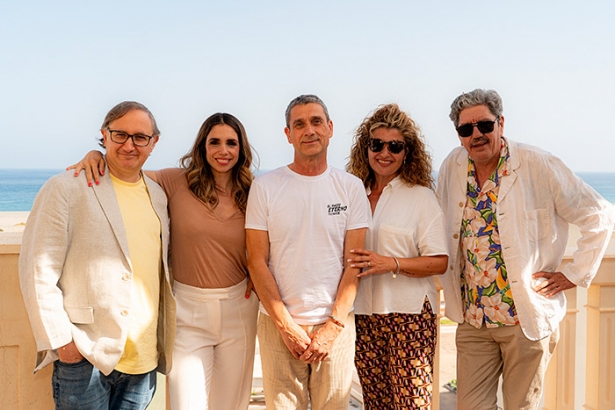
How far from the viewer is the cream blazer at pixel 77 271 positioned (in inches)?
87.2

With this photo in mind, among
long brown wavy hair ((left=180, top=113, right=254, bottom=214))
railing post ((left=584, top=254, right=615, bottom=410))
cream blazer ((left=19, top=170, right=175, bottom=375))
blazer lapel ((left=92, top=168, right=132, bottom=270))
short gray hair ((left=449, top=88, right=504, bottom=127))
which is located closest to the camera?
cream blazer ((left=19, top=170, right=175, bottom=375))

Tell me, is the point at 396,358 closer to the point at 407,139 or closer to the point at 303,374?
the point at 303,374

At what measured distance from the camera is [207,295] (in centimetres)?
272

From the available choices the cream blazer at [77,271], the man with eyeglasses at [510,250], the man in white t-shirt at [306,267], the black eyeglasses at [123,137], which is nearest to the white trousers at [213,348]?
the man in white t-shirt at [306,267]

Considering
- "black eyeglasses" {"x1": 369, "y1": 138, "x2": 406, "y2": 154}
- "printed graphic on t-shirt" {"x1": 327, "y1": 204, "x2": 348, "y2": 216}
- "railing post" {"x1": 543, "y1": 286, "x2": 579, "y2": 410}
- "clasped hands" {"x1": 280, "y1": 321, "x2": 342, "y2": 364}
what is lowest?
"railing post" {"x1": 543, "y1": 286, "x2": 579, "y2": 410}

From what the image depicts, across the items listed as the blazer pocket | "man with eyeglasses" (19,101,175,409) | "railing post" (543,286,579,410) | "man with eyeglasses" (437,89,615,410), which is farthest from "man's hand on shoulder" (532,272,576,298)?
the blazer pocket

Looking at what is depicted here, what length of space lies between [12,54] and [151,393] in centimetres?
7845

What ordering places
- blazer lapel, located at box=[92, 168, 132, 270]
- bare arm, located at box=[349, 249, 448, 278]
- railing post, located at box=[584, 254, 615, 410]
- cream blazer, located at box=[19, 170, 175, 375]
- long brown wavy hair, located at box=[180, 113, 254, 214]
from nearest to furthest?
cream blazer, located at box=[19, 170, 175, 375] < blazer lapel, located at box=[92, 168, 132, 270] < bare arm, located at box=[349, 249, 448, 278] < long brown wavy hair, located at box=[180, 113, 254, 214] < railing post, located at box=[584, 254, 615, 410]

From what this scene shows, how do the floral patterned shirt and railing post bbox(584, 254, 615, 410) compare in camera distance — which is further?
railing post bbox(584, 254, 615, 410)

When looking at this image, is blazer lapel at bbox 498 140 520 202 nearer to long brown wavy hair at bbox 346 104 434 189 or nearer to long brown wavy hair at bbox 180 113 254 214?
long brown wavy hair at bbox 346 104 434 189

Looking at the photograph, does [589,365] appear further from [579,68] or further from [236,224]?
[579,68]

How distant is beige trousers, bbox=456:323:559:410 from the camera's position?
9.43 feet

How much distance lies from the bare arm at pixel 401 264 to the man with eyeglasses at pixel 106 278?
876 mm

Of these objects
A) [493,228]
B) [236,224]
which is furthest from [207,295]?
[493,228]
